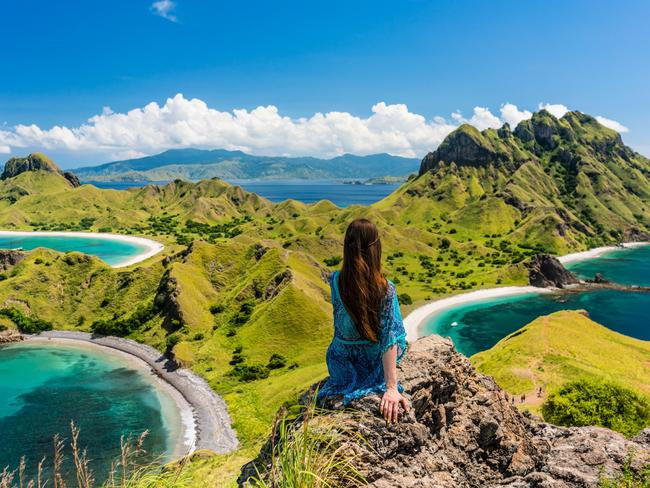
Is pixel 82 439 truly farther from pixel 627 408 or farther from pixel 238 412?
pixel 627 408

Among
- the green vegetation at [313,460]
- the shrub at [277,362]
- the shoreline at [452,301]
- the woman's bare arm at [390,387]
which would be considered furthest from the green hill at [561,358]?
the green vegetation at [313,460]

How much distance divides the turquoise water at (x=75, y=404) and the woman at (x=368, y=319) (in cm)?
5399

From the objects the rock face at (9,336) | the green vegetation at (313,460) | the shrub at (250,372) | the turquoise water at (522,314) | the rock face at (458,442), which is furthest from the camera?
the turquoise water at (522,314)

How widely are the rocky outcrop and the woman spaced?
149 metres

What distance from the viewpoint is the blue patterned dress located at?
8.26m

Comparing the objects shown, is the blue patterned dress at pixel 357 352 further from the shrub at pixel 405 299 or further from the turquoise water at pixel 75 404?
the shrub at pixel 405 299

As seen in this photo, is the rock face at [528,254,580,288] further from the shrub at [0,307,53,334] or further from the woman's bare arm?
the woman's bare arm

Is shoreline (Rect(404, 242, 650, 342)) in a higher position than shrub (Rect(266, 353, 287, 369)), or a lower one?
lower

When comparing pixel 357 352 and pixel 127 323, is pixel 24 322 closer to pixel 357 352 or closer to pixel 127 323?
pixel 127 323

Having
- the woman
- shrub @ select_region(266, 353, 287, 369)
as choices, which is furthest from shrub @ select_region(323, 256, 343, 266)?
the woman

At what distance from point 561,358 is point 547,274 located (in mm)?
108760

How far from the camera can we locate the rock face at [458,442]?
27.6ft

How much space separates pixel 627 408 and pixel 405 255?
5634 inches

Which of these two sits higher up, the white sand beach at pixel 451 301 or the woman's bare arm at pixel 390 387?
the woman's bare arm at pixel 390 387
